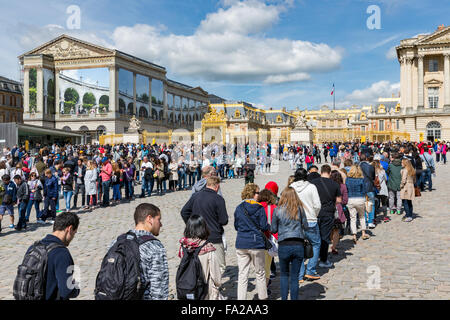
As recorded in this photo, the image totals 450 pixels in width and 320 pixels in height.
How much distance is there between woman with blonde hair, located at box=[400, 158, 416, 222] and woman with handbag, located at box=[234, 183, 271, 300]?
7.26 meters

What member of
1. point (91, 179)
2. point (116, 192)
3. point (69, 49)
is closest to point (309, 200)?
point (91, 179)

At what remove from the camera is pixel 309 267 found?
7.02 meters

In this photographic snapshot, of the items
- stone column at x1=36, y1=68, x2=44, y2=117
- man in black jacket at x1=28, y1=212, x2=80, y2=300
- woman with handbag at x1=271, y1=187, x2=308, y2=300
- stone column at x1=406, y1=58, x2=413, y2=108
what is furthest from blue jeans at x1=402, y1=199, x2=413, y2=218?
stone column at x1=36, y1=68, x2=44, y2=117

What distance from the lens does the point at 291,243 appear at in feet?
18.1

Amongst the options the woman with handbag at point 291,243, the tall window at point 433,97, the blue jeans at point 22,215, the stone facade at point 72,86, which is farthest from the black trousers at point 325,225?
the tall window at point 433,97

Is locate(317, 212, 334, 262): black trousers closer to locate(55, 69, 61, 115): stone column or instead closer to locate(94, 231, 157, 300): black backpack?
locate(94, 231, 157, 300): black backpack

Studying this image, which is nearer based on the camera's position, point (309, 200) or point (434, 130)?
point (309, 200)

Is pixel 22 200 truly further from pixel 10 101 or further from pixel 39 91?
pixel 10 101

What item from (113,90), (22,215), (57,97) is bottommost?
(22,215)

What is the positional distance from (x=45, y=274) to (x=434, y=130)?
2395 inches

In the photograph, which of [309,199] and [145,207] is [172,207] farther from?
[145,207]

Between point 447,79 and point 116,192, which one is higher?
point 447,79

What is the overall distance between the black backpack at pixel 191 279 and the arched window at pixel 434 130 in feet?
192

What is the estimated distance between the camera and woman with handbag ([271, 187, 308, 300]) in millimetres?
5488
